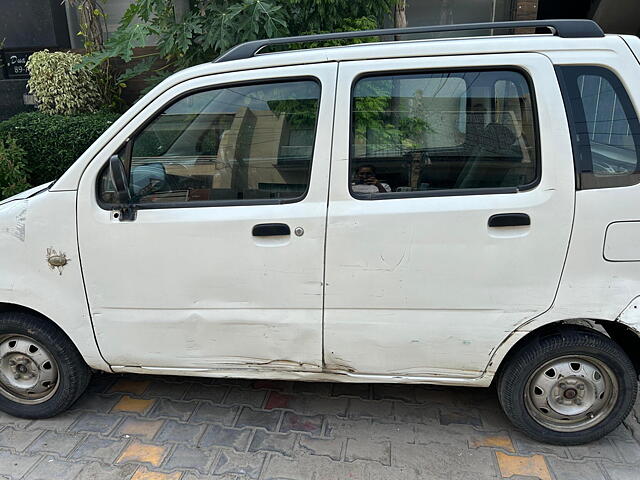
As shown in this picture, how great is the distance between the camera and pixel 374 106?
7.66 ft

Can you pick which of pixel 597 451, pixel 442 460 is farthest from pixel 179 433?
pixel 597 451

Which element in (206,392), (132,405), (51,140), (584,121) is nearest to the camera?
(584,121)

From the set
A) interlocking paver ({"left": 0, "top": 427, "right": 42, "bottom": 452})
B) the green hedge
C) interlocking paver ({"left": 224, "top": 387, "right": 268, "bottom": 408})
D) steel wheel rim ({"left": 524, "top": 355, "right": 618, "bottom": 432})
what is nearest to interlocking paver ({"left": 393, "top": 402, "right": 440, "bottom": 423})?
steel wheel rim ({"left": 524, "top": 355, "right": 618, "bottom": 432})

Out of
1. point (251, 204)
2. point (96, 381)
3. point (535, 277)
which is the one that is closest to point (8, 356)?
point (96, 381)

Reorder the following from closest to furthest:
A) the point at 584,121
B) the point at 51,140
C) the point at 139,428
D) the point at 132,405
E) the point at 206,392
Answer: the point at 584,121, the point at 139,428, the point at 132,405, the point at 206,392, the point at 51,140

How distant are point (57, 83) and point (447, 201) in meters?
6.05

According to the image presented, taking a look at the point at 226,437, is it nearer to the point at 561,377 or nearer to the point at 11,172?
the point at 561,377

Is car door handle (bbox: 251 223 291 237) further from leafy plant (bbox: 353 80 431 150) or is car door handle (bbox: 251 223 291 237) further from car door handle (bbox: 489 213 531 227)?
car door handle (bbox: 489 213 531 227)

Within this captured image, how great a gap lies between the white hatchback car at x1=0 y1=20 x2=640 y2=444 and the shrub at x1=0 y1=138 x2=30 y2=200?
304 centimetres

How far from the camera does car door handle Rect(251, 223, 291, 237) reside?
2.29 m

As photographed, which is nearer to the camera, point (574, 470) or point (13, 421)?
point (574, 470)

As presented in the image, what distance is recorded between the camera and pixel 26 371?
275 centimetres

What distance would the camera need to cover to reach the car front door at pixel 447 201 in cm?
219

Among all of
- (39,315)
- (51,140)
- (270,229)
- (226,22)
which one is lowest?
(39,315)
